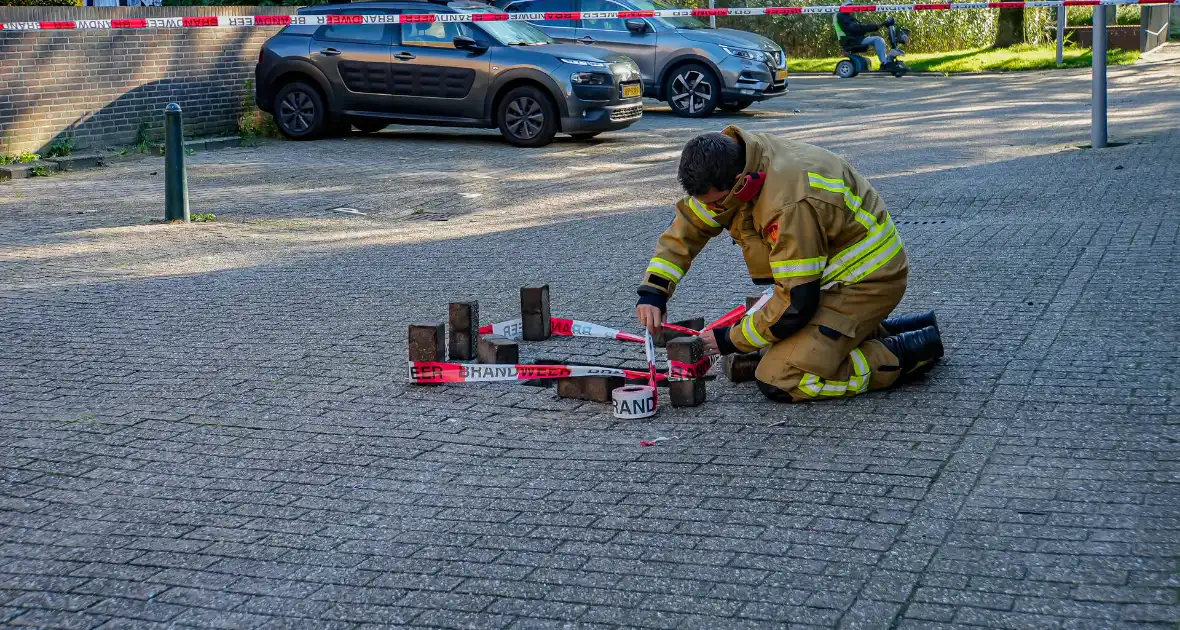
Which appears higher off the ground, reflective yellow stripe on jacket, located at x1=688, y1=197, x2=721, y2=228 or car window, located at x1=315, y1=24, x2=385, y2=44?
car window, located at x1=315, y1=24, x2=385, y2=44

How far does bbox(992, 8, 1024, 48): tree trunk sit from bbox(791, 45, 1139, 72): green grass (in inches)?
21.9

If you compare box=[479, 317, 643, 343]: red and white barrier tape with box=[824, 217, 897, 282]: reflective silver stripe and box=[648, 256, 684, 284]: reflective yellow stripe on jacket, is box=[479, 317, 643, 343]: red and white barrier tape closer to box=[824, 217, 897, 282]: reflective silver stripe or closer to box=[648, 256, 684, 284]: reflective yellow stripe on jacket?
box=[648, 256, 684, 284]: reflective yellow stripe on jacket

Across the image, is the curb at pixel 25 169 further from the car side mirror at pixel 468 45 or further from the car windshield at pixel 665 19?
the car windshield at pixel 665 19

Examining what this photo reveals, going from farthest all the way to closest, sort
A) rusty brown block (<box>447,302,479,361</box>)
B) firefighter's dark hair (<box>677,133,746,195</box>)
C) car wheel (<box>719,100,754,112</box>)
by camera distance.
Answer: car wheel (<box>719,100,754,112</box>), rusty brown block (<box>447,302,479,361</box>), firefighter's dark hair (<box>677,133,746,195</box>)

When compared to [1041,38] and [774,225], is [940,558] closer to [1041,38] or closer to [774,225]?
[774,225]

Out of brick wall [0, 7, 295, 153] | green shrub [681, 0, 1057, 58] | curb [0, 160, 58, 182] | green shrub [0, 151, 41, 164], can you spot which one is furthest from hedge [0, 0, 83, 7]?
green shrub [681, 0, 1057, 58]

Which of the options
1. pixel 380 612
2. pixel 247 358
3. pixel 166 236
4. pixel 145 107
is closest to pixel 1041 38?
pixel 145 107

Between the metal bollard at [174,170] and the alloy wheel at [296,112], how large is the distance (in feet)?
17.1

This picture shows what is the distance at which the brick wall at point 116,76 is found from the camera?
1402 cm

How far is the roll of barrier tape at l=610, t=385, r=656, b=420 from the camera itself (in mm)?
5316

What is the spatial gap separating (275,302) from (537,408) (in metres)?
2.87

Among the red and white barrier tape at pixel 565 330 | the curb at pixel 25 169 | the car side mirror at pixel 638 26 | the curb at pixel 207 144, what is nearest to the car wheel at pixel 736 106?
the car side mirror at pixel 638 26

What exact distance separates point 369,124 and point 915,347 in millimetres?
12544

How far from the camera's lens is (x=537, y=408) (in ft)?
18.3
